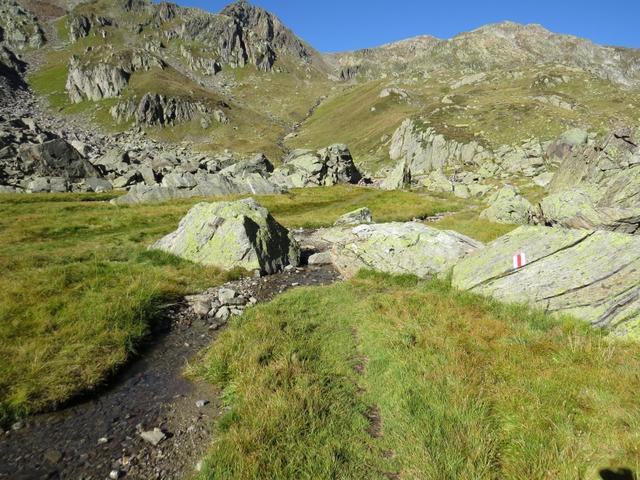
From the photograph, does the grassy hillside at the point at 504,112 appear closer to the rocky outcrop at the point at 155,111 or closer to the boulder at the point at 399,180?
the boulder at the point at 399,180

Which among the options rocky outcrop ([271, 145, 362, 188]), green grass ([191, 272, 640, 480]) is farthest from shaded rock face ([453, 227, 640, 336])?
rocky outcrop ([271, 145, 362, 188])

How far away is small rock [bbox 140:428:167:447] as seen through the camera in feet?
29.5

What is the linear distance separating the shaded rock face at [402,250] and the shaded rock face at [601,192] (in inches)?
277

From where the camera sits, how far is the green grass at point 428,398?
685 cm

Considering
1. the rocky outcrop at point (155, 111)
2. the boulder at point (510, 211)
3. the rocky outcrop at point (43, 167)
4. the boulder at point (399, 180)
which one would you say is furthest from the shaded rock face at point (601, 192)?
the rocky outcrop at point (155, 111)

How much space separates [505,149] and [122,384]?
110049 mm

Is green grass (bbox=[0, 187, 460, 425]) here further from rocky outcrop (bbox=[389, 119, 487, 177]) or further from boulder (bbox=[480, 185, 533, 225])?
rocky outcrop (bbox=[389, 119, 487, 177])

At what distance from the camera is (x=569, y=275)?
1310cm

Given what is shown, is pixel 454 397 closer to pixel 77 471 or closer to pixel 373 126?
pixel 77 471

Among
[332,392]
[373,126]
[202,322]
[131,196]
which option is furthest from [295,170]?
[373,126]

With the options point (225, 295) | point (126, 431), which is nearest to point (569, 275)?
point (225, 295)

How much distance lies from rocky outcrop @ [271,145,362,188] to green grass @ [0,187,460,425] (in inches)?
2156

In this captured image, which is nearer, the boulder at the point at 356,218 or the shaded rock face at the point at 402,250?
the shaded rock face at the point at 402,250

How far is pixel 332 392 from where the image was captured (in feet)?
31.4
